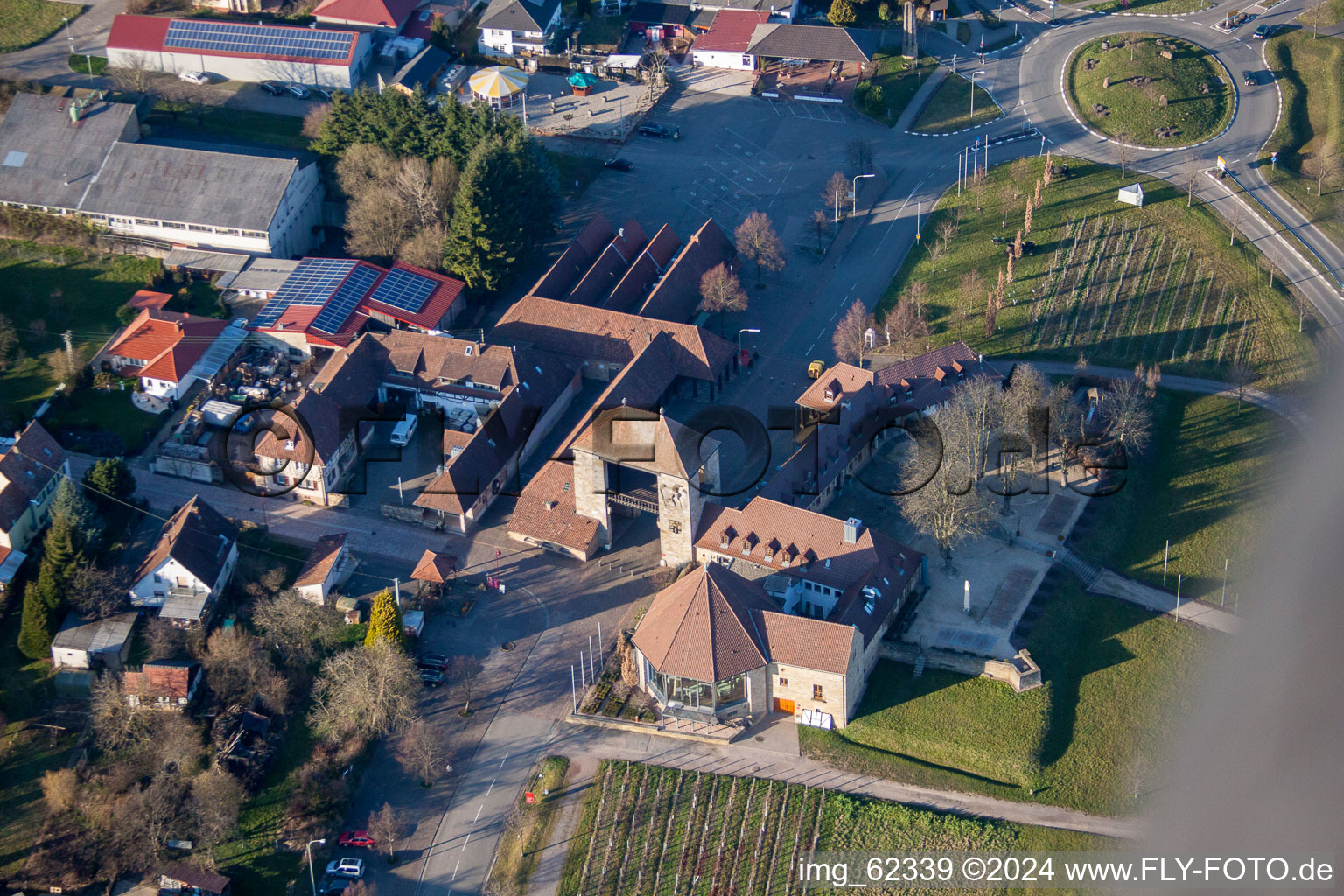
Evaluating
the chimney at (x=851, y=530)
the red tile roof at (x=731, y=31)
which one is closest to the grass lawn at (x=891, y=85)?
the red tile roof at (x=731, y=31)

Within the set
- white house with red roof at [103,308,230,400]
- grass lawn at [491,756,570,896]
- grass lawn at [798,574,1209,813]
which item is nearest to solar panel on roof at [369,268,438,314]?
white house with red roof at [103,308,230,400]

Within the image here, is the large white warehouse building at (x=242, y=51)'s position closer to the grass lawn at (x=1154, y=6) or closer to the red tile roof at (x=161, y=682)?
the red tile roof at (x=161, y=682)

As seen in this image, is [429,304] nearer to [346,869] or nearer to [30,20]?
[346,869]

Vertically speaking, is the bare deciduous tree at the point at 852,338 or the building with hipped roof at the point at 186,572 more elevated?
the bare deciduous tree at the point at 852,338

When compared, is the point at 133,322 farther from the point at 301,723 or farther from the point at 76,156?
the point at 301,723

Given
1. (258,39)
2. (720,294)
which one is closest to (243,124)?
(258,39)

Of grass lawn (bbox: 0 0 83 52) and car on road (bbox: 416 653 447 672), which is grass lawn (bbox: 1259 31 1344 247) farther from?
grass lawn (bbox: 0 0 83 52)
